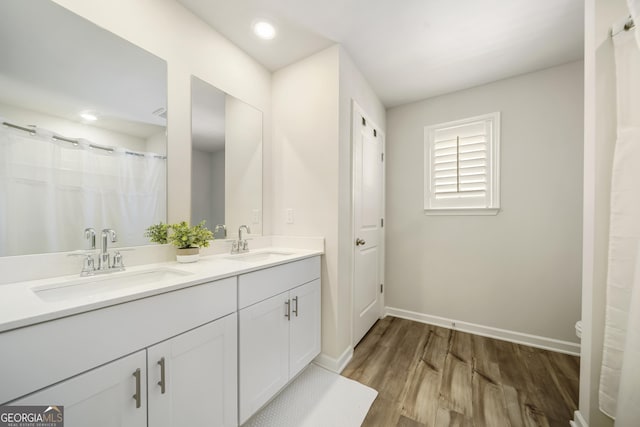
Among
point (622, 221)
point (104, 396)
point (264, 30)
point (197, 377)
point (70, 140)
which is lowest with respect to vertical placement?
point (197, 377)

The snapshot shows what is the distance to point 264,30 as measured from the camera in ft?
5.44

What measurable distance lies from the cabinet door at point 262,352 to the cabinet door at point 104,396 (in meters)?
0.43

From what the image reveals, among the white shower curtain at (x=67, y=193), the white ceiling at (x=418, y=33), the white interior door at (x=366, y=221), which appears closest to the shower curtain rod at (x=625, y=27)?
the white ceiling at (x=418, y=33)

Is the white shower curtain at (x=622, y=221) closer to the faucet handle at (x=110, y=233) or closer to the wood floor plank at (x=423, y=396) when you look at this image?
the wood floor plank at (x=423, y=396)

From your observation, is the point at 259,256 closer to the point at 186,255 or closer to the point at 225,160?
the point at 186,255

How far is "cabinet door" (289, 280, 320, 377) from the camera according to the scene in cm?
151

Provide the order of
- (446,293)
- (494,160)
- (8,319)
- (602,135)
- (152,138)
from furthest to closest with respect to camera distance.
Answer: (446,293), (494,160), (152,138), (602,135), (8,319)

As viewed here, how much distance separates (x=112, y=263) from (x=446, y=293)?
9.19ft

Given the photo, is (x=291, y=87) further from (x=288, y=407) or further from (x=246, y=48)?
(x=288, y=407)

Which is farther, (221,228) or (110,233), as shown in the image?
(221,228)

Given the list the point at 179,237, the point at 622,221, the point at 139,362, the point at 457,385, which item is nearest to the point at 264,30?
the point at 179,237

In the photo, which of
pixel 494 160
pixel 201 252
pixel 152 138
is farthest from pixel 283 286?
pixel 494 160

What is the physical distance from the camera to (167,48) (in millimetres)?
1400

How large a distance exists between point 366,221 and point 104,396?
1.99m
